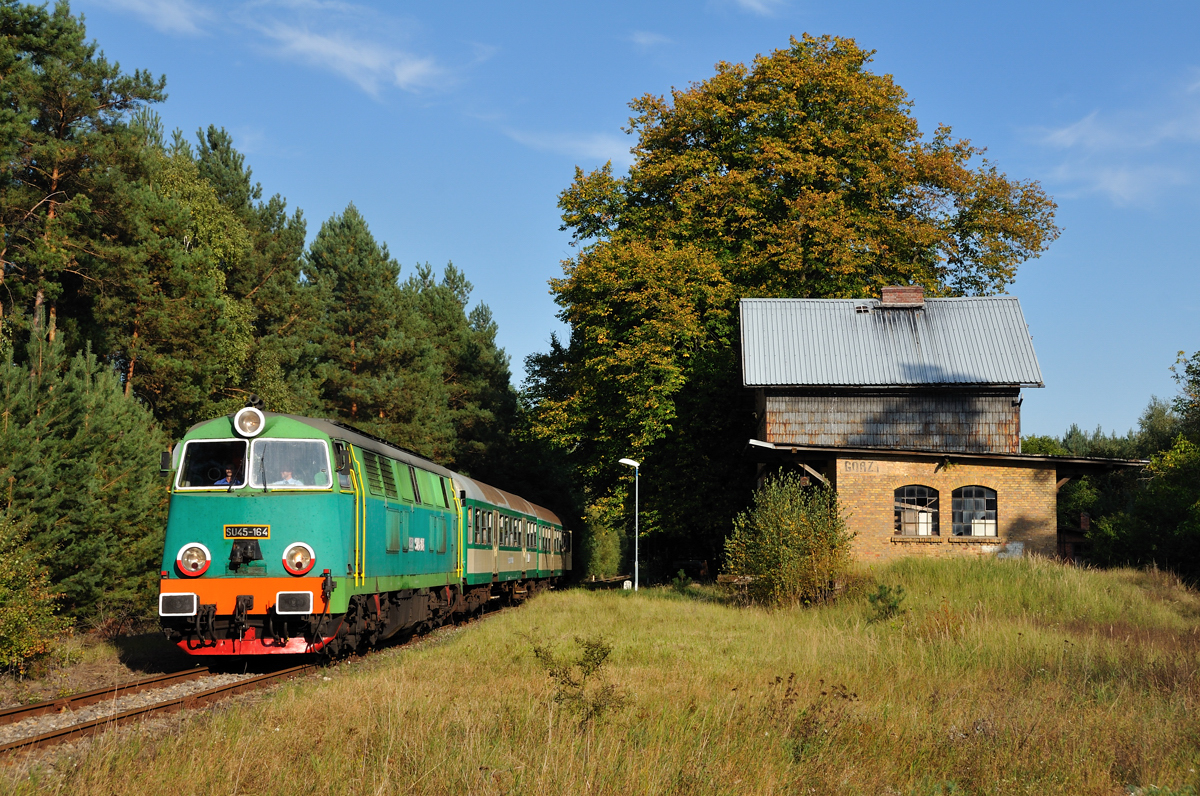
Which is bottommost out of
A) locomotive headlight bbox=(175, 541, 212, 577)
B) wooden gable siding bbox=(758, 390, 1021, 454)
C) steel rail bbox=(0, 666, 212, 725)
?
steel rail bbox=(0, 666, 212, 725)

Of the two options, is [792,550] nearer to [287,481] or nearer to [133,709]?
[287,481]

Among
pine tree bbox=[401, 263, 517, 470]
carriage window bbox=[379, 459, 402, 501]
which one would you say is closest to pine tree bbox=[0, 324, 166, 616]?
carriage window bbox=[379, 459, 402, 501]

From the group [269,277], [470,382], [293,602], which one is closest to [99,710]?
[293,602]

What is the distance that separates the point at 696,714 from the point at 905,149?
32671 mm

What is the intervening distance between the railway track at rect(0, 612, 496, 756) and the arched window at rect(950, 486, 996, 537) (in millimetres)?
18047

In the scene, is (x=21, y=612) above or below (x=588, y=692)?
above

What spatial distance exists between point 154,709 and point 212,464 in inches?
171

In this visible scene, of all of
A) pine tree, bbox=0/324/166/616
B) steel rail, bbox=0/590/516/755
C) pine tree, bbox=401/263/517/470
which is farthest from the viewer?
pine tree, bbox=401/263/517/470

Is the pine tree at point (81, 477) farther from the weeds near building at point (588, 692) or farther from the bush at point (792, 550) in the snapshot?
the bush at point (792, 550)

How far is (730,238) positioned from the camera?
119 feet

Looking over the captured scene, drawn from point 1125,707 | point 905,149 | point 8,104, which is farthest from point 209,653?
point 905,149

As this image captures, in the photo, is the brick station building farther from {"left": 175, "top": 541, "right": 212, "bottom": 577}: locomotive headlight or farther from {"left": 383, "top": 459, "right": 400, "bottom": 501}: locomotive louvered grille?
{"left": 175, "top": 541, "right": 212, "bottom": 577}: locomotive headlight

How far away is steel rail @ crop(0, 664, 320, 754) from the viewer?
26.2ft

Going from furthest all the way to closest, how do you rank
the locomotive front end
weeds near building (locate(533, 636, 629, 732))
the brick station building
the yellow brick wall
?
1. the brick station building
2. the yellow brick wall
3. the locomotive front end
4. weeds near building (locate(533, 636, 629, 732))
